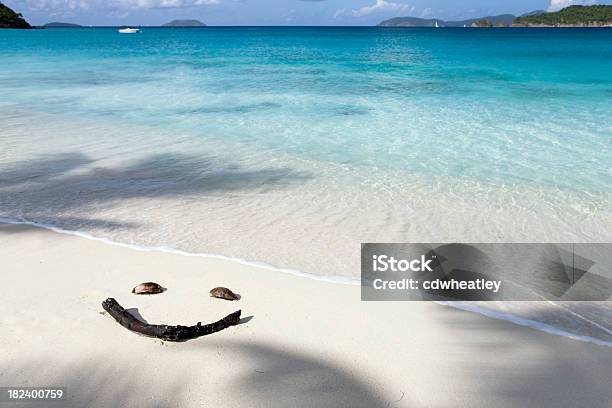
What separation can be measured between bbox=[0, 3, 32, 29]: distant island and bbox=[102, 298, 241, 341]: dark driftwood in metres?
172

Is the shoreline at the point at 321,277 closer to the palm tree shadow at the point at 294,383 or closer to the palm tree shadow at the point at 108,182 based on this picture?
the palm tree shadow at the point at 108,182

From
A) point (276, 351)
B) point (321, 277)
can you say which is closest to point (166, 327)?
point (276, 351)

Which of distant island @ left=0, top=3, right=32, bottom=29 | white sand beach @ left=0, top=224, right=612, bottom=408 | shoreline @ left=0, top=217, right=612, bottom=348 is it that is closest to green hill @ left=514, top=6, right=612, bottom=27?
distant island @ left=0, top=3, right=32, bottom=29

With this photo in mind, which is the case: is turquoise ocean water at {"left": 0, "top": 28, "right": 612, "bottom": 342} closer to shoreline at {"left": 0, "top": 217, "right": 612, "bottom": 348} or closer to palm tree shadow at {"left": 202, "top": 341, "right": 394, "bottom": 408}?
shoreline at {"left": 0, "top": 217, "right": 612, "bottom": 348}

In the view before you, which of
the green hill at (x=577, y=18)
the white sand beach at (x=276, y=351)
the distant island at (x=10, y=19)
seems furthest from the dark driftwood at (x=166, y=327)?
the green hill at (x=577, y=18)

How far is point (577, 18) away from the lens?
579ft

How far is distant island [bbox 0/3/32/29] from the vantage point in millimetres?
146200

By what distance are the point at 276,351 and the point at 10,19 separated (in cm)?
17795

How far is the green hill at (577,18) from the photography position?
6737 inches

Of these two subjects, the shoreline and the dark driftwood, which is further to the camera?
the shoreline

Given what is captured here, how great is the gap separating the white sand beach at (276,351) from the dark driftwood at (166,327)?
0.04 m

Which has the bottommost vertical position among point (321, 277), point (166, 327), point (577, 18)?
point (321, 277)

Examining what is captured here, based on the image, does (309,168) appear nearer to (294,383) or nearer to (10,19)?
(294,383)

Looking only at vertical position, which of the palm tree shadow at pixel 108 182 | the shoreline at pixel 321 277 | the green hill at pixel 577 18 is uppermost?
the green hill at pixel 577 18
